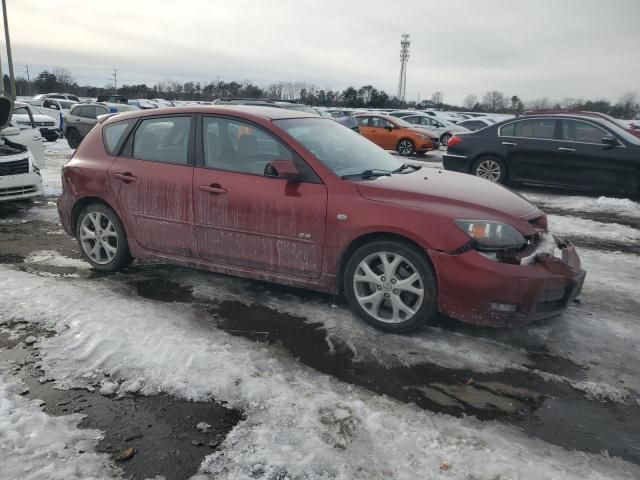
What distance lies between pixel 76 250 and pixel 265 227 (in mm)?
2956

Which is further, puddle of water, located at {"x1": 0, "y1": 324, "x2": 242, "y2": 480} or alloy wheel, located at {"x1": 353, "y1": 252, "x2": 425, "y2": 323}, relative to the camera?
alloy wheel, located at {"x1": 353, "y1": 252, "x2": 425, "y2": 323}

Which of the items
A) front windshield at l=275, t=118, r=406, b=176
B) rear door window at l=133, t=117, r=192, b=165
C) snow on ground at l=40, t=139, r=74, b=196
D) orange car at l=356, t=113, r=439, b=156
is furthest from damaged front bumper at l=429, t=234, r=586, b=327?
orange car at l=356, t=113, r=439, b=156

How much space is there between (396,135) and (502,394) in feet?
53.3

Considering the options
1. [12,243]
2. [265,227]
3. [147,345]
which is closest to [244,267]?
[265,227]

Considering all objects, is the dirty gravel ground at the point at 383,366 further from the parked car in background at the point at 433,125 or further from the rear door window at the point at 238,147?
the parked car in background at the point at 433,125

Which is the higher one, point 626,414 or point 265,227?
point 265,227

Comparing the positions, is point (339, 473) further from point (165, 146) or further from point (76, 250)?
point (76, 250)

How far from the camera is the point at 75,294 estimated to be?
4395 mm

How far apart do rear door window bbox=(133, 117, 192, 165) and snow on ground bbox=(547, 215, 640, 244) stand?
5208 millimetres

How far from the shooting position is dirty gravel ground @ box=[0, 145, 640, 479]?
2658 millimetres

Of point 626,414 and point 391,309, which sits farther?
point 391,309

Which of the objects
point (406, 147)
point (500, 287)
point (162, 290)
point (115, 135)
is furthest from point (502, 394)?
point (406, 147)

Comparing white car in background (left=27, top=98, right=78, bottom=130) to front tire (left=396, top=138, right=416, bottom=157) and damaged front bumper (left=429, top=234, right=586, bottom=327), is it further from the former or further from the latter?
damaged front bumper (left=429, top=234, right=586, bottom=327)

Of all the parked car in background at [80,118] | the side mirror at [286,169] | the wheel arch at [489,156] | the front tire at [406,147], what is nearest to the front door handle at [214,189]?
the side mirror at [286,169]
